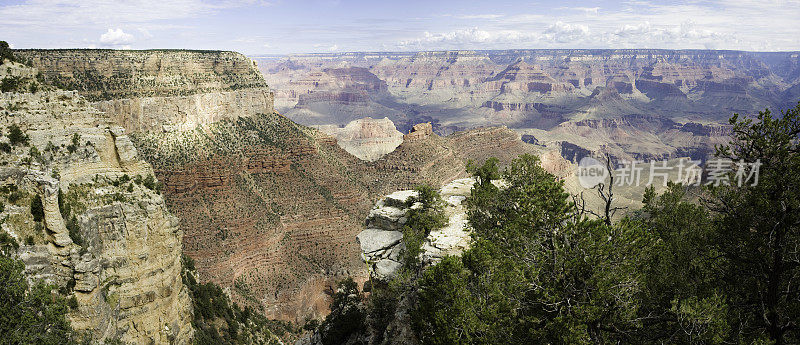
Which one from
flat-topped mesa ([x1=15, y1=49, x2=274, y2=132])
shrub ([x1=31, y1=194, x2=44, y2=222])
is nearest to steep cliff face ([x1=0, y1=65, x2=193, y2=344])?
shrub ([x1=31, y1=194, x2=44, y2=222])

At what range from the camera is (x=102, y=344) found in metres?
21.3

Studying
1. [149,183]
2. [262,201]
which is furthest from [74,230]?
[262,201]

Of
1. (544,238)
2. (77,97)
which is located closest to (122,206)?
(77,97)

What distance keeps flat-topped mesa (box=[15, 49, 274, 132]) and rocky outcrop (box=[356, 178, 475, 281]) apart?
39.6 metres

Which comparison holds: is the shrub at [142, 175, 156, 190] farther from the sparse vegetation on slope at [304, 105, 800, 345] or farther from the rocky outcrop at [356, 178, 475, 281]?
the sparse vegetation on slope at [304, 105, 800, 345]

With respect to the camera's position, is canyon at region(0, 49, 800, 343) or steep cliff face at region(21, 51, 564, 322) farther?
steep cliff face at region(21, 51, 564, 322)

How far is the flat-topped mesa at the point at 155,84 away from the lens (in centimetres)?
5203

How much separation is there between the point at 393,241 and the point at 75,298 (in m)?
18.8

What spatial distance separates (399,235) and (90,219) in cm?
1932

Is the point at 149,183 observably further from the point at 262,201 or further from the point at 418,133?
the point at 418,133

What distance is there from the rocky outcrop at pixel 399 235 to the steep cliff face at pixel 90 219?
44.1 ft

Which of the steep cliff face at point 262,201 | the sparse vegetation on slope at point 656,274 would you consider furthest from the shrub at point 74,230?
the steep cliff face at point 262,201

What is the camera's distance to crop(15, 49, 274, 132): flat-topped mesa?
52031mm

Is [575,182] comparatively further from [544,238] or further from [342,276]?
[544,238]
